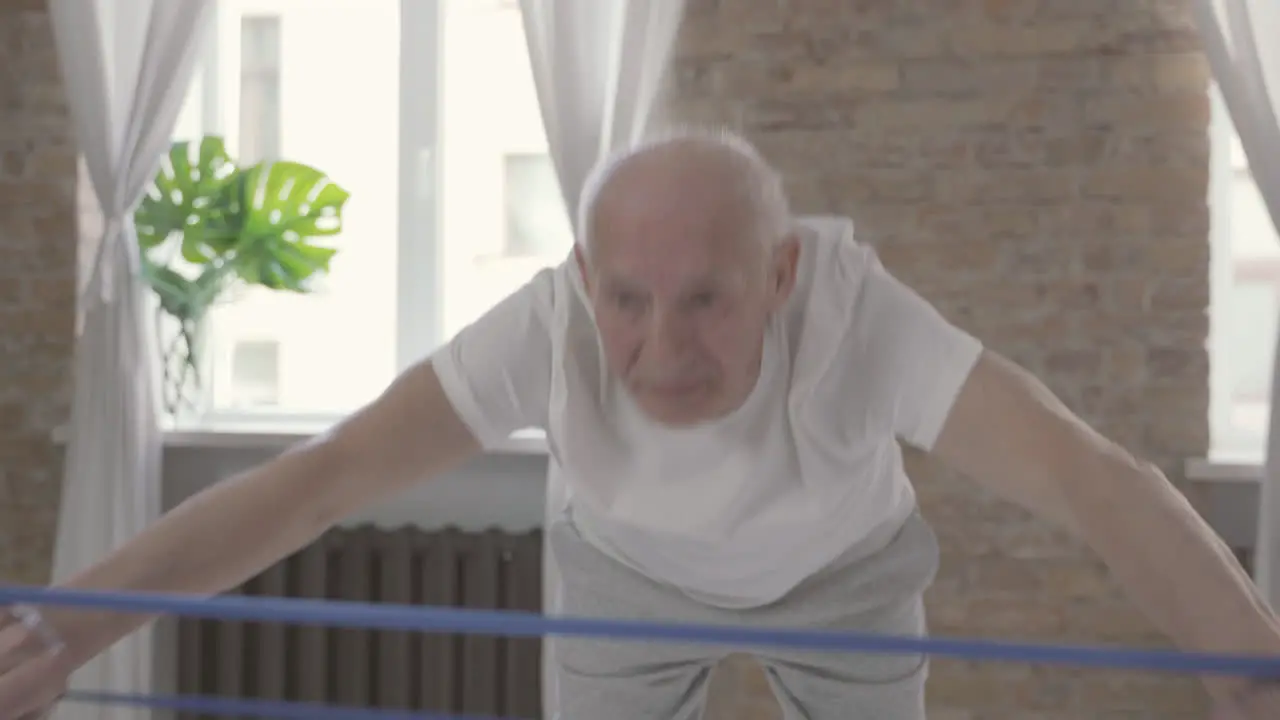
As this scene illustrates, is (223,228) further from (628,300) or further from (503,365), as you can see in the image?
(628,300)

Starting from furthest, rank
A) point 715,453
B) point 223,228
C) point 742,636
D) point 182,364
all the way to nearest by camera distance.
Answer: point 182,364 → point 223,228 → point 715,453 → point 742,636

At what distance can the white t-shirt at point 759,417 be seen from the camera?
1.18 meters

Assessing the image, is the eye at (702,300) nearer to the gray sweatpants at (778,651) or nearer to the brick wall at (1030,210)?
the gray sweatpants at (778,651)

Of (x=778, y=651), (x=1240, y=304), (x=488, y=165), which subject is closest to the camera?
→ (x=778, y=651)

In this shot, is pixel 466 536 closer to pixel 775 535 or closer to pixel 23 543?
pixel 23 543

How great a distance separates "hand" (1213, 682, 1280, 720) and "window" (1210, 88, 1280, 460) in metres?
2.05

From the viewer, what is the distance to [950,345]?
3.78 feet

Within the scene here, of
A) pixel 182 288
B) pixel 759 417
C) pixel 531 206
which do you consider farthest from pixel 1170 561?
pixel 182 288

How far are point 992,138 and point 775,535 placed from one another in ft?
5.06

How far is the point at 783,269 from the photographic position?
1.18m

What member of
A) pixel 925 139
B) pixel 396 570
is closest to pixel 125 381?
pixel 396 570

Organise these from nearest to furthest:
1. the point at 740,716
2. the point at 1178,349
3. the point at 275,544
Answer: the point at 275,544 → the point at 1178,349 → the point at 740,716

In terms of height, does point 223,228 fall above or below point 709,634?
above

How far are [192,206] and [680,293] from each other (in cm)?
208
